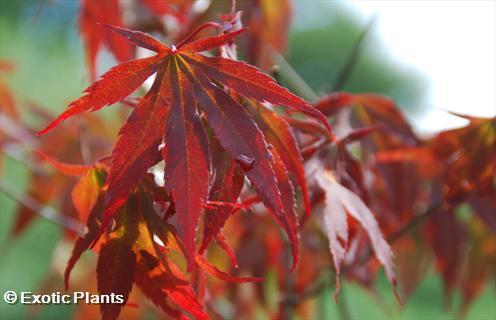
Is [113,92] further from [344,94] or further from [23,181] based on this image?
[23,181]

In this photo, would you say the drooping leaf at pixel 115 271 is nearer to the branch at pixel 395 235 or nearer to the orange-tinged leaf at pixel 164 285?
the orange-tinged leaf at pixel 164 285

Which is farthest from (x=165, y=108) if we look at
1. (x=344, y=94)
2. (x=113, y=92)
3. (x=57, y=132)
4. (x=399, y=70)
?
(x=399, y=70)

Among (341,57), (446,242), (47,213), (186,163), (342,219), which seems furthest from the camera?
(341,57)

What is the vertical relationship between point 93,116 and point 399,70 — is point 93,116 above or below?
below

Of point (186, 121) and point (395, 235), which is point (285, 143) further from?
point (395, 235)

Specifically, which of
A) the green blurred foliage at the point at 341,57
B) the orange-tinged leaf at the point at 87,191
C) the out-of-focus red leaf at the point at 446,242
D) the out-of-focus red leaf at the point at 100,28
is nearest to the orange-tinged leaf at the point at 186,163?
the orange-tinged leaf at the point at 87,191

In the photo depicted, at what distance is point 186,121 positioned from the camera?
458 mm

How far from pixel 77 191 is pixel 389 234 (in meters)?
0.55

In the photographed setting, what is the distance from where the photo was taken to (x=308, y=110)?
0.46 meters

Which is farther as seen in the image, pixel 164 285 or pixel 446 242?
pixel 446 242

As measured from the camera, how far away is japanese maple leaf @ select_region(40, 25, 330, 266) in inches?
17.2

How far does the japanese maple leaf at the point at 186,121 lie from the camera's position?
0.44 meters

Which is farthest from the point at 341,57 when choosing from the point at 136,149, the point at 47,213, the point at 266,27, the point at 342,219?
the point at 136,149

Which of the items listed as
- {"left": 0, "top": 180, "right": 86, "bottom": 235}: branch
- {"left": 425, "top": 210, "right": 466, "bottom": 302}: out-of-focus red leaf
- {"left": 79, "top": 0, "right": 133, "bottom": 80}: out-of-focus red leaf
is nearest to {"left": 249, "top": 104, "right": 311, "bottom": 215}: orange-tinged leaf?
{"left": 79, "top": 0, "right": 133, "bottom": 80}: out-of-focus red leaf
